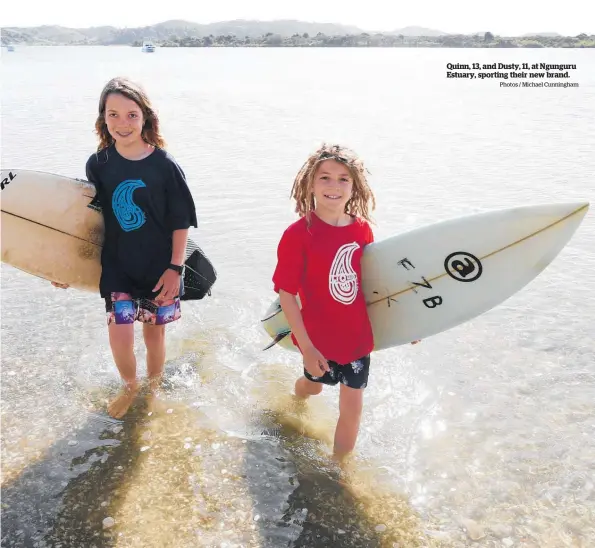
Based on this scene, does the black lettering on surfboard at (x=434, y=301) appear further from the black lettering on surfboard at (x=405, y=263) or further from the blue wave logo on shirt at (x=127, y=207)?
the blue wave logo on shirt at (x=127, y=207)

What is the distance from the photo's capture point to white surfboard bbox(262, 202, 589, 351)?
124 inches

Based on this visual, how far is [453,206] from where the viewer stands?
8.12 meters

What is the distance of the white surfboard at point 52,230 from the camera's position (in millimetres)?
3510

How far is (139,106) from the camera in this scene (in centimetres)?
307

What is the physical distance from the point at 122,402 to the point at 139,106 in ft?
5.74

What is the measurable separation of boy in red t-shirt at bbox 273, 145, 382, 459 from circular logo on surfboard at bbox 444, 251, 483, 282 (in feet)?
2.04

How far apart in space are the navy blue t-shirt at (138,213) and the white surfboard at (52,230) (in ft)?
1.06

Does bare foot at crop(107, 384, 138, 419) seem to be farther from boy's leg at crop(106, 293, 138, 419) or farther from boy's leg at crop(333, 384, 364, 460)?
boy's leg at crop(333, 384, 364, 460)

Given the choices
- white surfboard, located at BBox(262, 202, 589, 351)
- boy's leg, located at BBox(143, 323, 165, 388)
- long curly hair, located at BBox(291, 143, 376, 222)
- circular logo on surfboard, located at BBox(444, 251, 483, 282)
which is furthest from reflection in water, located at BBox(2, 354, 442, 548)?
long curly hair, located at BBox(291, 143, 376, 222)

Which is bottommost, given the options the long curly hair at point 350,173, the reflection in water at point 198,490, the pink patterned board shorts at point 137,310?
the reflection in water at point 198,490

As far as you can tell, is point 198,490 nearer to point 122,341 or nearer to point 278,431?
point 278,431

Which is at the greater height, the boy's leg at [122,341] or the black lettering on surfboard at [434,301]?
the black lettering on surfboard at [434,301]

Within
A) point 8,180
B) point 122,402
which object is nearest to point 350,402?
point 122,402

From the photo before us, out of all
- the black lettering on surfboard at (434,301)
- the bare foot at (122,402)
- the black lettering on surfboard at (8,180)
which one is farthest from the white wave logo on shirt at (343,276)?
the black lettering on surfboard at (8,180)
